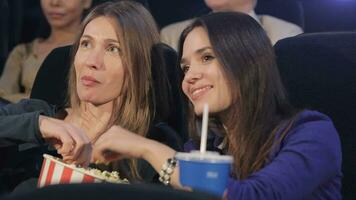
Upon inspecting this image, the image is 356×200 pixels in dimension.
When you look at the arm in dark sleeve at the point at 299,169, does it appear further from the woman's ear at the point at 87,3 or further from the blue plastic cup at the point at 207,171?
the woman's ear at the point at 87,3

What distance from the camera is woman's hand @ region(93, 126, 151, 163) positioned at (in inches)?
50.9

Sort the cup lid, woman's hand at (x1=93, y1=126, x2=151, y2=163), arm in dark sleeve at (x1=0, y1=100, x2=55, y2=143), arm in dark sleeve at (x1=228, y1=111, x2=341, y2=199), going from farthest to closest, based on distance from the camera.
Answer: arm in dark sleeve at (x1=0, y1=100, x2=55, y2=143)
woman's hand at (x1=93, y1=126, x2=151, y2=163)
arm in dark sleeve at (x1=228, y1=111, x2=341, y2=199)
the cup lid

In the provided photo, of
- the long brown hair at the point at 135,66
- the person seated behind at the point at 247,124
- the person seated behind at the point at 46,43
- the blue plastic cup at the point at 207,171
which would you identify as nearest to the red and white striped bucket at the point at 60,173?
the person seated behind at the point at 247,124

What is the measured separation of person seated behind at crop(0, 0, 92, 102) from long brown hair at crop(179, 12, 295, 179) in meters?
1.33

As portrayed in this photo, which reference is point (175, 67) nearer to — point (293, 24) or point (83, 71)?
point (83, 71)

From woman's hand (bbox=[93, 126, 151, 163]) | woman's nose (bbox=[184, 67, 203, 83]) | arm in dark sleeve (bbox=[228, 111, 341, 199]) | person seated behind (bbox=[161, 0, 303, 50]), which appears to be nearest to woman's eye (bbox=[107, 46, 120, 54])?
woman's nose (bbox=[184, 67, 203, 83])

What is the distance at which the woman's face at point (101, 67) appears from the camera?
5.53 feet

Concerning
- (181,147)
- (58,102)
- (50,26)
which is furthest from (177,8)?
(181,147)

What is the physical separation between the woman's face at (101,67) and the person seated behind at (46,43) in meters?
0.99

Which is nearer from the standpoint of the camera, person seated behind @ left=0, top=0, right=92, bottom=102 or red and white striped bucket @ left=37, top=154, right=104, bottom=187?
red and white striped bucket @ left=37, top=154, right=104, bottom=187

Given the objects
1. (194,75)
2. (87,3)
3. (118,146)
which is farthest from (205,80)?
(87,3)

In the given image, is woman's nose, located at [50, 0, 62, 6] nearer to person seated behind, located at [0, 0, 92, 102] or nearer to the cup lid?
person seated behind, located at [0, 0, 92, 102]

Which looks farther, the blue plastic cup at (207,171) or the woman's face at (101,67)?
the woman's face at (101,67)

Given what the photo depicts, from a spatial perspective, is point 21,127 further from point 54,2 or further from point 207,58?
point 54,2
